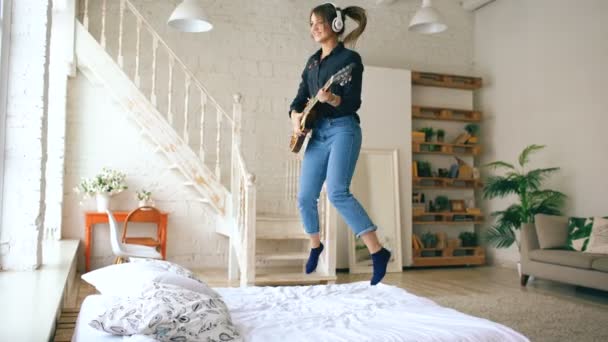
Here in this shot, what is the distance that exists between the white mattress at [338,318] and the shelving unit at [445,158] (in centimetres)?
442

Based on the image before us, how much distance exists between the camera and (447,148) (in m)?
7.85

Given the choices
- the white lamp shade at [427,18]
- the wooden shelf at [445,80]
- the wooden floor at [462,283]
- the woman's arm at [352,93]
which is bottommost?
the wooden floor at [462,283]

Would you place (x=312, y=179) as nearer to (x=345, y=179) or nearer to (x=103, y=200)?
(x=345, y=179)

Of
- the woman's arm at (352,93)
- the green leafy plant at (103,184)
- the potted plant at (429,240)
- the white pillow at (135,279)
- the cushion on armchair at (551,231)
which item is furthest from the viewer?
the potted plant at (429,240)

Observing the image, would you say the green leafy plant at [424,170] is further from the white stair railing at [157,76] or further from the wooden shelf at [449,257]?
the white stair railing at [157,76]

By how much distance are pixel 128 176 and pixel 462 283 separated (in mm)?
4270

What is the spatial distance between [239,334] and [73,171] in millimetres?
4812

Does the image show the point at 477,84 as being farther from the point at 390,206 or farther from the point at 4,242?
the point at 4,242

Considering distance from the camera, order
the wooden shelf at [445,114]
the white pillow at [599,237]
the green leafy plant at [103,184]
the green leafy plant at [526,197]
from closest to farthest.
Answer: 1. the white pillow at [599,237]
2. the green leafy plant at [103,184]
3. the green leafy plant at [526,197]
4. the wooden shelf at [445,114]

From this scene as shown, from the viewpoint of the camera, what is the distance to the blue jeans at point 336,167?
8.82 feet

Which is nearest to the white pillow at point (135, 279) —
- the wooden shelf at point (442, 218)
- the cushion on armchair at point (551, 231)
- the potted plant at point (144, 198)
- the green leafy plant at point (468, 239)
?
the potted plant at point (144, 198)

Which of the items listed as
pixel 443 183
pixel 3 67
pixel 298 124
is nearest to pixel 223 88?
pixel 443 183

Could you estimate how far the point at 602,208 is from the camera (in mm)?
6234

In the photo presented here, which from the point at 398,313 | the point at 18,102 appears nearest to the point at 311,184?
the point at 398,313
